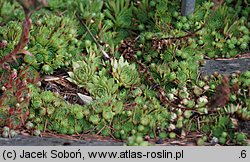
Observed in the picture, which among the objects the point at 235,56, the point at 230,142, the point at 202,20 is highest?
the point at 202,20

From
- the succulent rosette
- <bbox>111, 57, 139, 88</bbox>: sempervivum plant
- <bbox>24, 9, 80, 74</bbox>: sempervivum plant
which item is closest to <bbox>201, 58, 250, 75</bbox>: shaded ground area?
<bbox>111, 57, 139, 88</bbox>: sempervivum plant

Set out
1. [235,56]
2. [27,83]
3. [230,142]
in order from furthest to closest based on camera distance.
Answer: [235,56]
[27,83]
[230,142]

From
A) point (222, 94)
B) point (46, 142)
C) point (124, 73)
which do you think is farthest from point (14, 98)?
point (222, 94)

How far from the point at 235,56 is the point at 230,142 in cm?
109

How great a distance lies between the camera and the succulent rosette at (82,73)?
4469 millimetres

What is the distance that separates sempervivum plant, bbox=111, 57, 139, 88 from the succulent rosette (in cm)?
17

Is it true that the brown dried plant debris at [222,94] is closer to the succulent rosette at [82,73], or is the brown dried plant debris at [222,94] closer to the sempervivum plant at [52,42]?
the succulent rosette at [82,73]

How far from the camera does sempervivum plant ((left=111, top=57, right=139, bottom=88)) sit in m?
4.43

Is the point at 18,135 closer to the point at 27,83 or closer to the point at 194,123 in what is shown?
the point at 27,83

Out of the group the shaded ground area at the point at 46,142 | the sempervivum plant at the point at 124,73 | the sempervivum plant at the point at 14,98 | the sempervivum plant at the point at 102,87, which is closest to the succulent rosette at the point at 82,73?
the sempervivum plant at the point at 102,87

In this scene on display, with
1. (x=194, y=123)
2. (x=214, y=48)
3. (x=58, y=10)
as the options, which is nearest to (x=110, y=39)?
(x=58, y=10)

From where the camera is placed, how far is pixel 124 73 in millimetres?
4449

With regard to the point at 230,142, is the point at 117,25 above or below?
above

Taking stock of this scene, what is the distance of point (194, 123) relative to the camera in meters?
4.15
